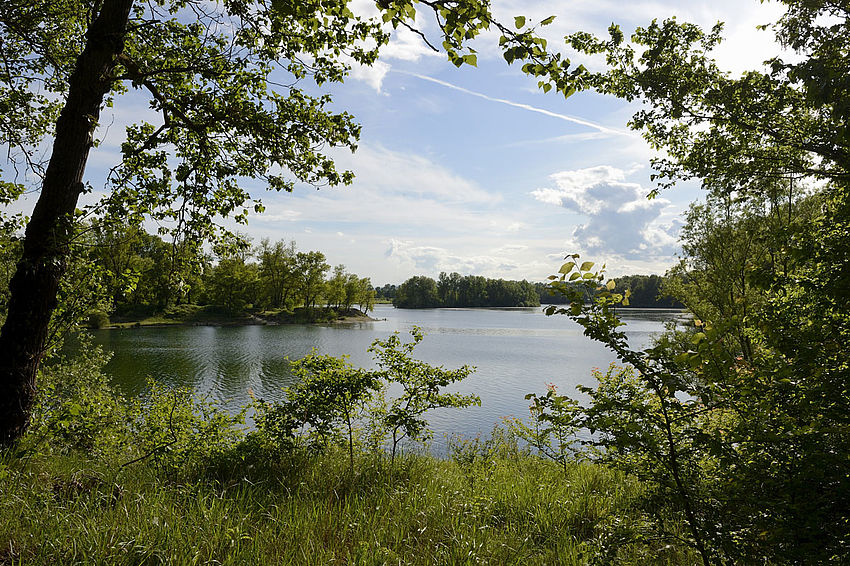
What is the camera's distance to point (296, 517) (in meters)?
3.46

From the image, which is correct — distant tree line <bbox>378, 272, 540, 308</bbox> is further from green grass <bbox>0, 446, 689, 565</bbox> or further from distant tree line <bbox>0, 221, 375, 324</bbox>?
A: green grass <bbox>0, 446, 689, 565</bbox>

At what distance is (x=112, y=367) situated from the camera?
21.8 metres

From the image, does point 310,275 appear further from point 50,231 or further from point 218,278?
point 50,231

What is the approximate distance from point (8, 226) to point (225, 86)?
268cm

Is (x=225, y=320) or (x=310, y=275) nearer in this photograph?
(x=225, y=320)

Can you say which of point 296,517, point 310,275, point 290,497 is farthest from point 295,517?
point 310,275

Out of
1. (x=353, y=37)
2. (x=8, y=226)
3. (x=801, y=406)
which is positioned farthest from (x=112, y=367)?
(x=801, y=406)

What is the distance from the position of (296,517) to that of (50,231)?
3.28 m

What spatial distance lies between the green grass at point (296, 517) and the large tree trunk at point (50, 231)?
696 millimetres

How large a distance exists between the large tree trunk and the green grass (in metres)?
0.70

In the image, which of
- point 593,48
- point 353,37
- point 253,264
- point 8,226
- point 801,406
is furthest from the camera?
point 253,264

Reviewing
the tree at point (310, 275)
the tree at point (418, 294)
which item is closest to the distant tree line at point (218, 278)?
the tree at point (310, 275)

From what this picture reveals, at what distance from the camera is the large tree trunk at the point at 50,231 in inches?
158

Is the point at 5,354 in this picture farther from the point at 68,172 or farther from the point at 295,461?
the point at 295,461
